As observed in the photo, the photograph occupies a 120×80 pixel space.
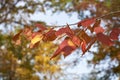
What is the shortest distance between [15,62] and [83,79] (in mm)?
6550

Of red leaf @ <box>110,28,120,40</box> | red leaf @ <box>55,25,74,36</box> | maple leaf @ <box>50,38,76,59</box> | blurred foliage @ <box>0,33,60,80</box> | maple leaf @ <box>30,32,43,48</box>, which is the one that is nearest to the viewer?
maple leaf @ <box>50,38,76,59</box>

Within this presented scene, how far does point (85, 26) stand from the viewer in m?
1.90

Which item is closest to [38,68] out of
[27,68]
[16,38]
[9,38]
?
[27,68]

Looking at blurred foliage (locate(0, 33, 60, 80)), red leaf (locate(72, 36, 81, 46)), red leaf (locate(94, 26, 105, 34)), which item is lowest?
red leaf (locate(72, 36, 81, 46))

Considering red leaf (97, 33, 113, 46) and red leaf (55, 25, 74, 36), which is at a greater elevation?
red leaf (55, 25, 74, 36)

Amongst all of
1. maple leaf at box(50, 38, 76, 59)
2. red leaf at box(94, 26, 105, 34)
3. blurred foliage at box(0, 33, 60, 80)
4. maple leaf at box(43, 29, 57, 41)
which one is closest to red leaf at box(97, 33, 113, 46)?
red leaf at box(94, 26, 105, 34)

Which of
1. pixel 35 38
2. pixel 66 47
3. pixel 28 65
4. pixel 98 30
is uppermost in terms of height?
pixel 28 65

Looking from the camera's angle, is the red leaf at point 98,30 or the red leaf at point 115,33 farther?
the red leaf at point 115,33

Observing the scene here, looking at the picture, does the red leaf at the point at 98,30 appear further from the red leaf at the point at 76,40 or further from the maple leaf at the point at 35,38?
the maple leaf at the point at 35,38

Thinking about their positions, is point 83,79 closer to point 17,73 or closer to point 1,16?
point 17,73

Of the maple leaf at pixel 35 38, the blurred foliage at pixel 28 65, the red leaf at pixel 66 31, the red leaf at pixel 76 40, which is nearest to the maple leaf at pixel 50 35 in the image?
the maple leaf at pixel 35 38

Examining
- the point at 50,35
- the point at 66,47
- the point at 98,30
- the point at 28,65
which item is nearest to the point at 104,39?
the point at 98,30

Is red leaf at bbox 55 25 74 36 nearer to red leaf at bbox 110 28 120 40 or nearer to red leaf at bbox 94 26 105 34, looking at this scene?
red leaf at bbox 94 26 105 34

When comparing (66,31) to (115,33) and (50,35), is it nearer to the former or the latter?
(50,35)
